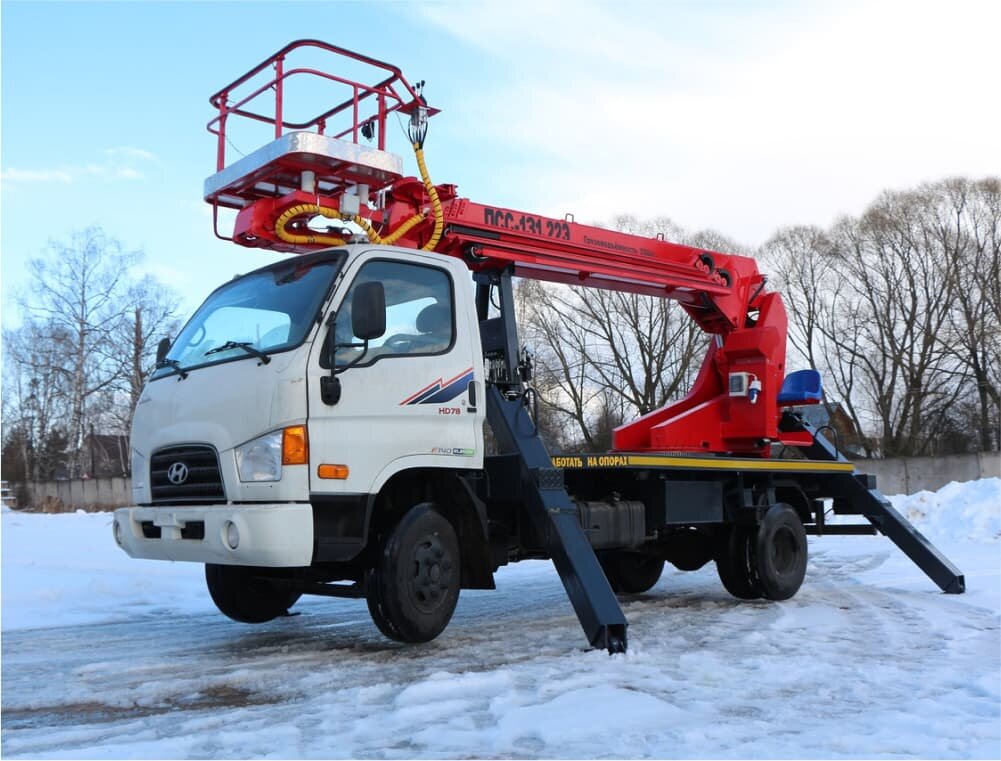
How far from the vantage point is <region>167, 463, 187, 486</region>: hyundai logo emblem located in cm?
592

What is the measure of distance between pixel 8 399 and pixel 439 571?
1842 inches

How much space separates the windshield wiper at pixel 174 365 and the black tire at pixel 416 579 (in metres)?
1.77

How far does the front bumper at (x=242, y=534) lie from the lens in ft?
17.5

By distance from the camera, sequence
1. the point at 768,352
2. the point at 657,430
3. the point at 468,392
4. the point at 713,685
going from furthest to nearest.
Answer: the point at 768,352, the point at 657,430, the point at 468,392, the point at 713,685

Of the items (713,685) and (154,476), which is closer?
(713,685)

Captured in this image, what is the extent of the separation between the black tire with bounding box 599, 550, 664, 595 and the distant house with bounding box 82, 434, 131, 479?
34.3 meters

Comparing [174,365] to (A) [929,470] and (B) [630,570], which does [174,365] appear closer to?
(B) [630,570]

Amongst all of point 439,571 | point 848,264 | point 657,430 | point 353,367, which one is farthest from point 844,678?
point 848,264

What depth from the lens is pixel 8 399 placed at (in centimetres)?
4647

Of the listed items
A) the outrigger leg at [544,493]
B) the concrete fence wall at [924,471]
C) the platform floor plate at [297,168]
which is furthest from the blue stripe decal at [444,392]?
the concrete fence wall at [924,471]

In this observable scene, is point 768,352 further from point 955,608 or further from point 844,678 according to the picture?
point 844,678

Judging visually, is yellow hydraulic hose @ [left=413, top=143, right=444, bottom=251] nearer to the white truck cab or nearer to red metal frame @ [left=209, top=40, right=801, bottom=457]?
red metal frame @ [left=209, top=40, right=801, bottom=457]

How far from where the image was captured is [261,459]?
18.2 ft

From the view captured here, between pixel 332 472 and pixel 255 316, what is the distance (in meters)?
1.40
